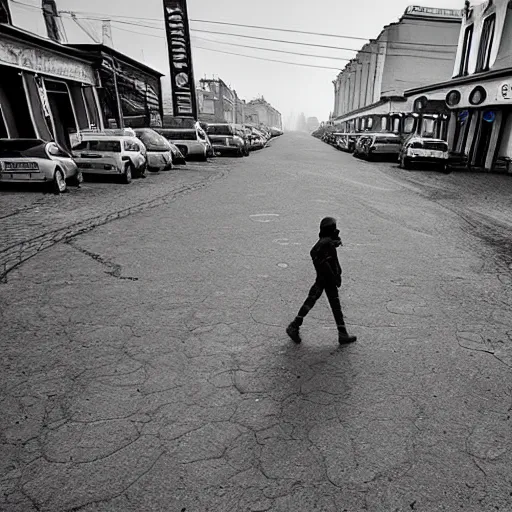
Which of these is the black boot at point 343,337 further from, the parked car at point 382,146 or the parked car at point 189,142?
the parked car at point 382,146

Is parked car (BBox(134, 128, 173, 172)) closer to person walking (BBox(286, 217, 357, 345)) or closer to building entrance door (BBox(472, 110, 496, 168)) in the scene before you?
person walking (BBox(286, 217, 357, 345))

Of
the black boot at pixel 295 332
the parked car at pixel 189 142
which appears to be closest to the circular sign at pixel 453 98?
the parked car at pixel 189 142

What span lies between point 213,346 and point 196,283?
1.61 metres

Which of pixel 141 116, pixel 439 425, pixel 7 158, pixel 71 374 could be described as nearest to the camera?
pixel 439 425

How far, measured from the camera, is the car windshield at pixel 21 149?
10.6m

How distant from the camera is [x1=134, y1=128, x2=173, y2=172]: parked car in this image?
56.7 ft

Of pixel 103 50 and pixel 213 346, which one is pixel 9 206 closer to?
pixel 213 346

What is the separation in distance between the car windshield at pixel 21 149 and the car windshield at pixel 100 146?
2.73 m

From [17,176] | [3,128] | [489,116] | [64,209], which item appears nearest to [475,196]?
[489,116]

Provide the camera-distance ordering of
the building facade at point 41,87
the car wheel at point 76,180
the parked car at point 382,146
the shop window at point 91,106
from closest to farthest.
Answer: the car wheel at point 76,180 < the building facade at point 41,87 < the shop window at point 91,106 < the parked car at point 382,146

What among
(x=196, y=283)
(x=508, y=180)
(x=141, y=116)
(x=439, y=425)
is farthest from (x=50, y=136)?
(x=508, y=180)

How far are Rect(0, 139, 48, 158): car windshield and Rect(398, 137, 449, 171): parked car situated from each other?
56.9ft

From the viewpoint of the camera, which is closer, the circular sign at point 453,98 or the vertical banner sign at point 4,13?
the vertical banner sign at point 4,13

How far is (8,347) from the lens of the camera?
3.60m
